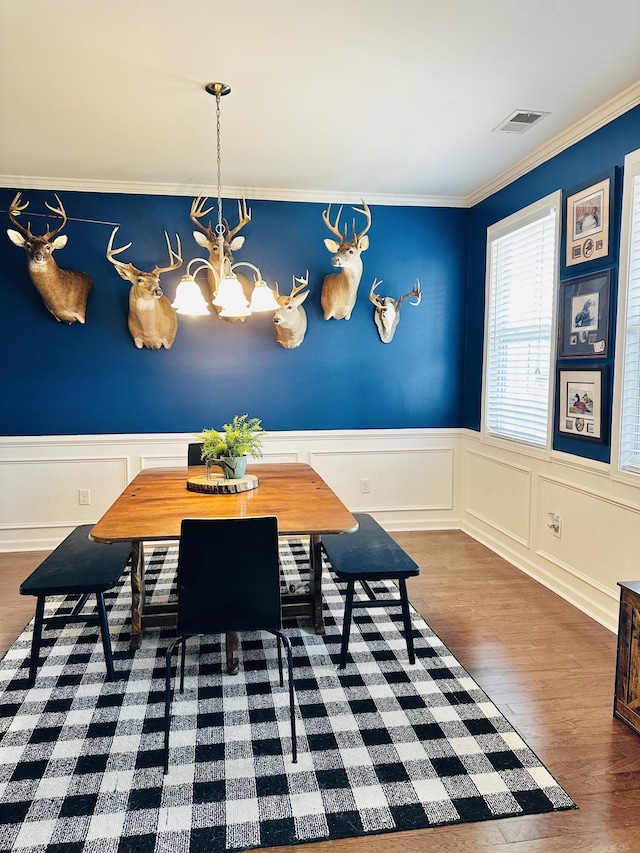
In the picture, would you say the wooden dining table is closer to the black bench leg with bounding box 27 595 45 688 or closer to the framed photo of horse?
the black bench leg with bounding box 27 595 45 688

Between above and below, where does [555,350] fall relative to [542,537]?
above

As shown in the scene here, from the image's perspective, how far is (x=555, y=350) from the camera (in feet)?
11.8

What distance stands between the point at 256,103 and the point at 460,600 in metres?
2.96

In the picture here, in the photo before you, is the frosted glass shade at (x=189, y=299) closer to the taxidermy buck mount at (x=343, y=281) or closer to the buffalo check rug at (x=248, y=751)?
the taxidermy buck mount at (x=343, y=281)

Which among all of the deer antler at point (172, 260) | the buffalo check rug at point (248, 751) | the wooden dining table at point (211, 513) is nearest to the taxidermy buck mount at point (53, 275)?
the deer antler at point (172, 260)

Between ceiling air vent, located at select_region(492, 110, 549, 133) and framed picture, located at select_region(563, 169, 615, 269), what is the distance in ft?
1.46

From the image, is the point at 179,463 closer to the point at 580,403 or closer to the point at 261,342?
the point at 261,342

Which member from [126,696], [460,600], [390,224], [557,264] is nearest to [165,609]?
[126,696]

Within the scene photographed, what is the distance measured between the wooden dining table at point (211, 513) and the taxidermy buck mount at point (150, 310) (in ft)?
4.12

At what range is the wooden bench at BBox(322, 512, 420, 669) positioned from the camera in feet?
8.33

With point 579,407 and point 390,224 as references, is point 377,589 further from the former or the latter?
point 390,224

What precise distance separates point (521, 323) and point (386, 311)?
1062mm

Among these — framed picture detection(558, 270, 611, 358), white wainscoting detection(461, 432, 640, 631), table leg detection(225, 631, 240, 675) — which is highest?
framed picture detection(558, 270, 611, 358)

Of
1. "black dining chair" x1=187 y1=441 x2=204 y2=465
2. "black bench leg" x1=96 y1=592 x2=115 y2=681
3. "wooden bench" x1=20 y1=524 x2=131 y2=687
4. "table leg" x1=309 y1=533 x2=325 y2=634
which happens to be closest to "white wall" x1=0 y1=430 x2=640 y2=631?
"black dining chair" x1=187 y1=441 x2=204 y2=465
